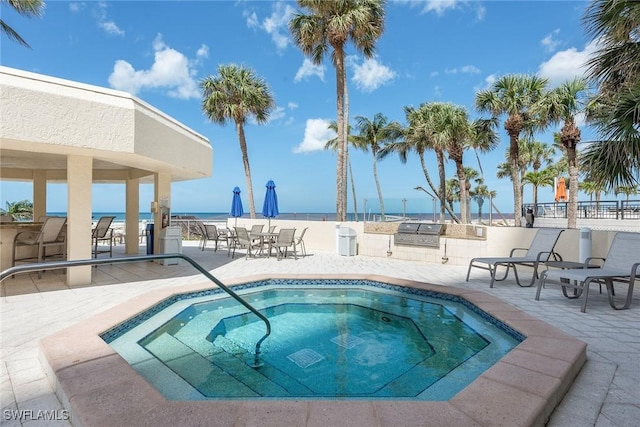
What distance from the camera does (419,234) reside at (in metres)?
9.56

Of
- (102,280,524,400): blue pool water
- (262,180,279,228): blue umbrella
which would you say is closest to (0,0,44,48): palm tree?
(262,180,279,228): blue umbrella

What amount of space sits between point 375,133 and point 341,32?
13.7 m

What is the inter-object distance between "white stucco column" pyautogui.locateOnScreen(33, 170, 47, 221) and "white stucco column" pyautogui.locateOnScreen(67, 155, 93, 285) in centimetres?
659

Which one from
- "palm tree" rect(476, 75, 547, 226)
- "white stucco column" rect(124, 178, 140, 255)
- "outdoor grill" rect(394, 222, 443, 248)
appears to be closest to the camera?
"outdoor grill" rect(394, 222, 443, 248)

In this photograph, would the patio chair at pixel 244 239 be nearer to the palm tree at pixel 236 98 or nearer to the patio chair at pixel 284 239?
the patio chair at pixel 284 239

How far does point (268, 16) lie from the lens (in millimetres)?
14977

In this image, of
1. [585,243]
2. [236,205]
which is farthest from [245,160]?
[585,243]

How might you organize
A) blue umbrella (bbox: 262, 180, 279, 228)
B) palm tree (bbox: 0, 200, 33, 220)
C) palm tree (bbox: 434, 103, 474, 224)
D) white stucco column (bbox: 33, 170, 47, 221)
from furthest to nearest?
1. palm tree (bbox: 434, 103, 474, 224)
2. palm tree (bbox: 0, 200, 33, 220)
3. blue umbrella (bbox: 262, 180, 279, 228)
4. white stucco column (bbox: 33, 170, 47, 221)

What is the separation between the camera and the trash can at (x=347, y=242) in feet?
35.2

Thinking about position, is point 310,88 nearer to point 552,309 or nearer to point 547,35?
point 547,35

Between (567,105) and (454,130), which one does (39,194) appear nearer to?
(454,130)

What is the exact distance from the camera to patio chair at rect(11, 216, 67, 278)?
6.82 meters

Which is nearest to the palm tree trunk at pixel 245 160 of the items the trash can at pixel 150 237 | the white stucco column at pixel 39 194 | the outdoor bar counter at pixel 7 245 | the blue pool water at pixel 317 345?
the trash can at pixel 150 237

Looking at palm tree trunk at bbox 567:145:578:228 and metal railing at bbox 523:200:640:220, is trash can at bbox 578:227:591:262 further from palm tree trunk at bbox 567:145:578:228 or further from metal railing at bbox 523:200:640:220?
metal railing at bbox 523:200:640:220
